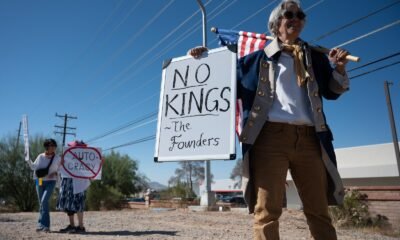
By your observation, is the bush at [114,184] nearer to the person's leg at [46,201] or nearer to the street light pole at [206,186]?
the street light pole at [206,186]

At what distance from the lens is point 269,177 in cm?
220

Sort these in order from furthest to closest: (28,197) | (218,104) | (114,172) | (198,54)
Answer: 1. (114,172)
2. (28,197)
3. (198,54)
4. (218,104)

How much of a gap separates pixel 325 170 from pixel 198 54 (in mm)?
1369

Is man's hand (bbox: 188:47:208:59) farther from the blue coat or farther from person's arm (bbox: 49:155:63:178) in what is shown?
person's arm (bbox: 49:155:63:178)

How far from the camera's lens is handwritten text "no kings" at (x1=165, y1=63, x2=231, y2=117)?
2.79 m

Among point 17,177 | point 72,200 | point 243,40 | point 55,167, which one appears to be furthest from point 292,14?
point 17,177

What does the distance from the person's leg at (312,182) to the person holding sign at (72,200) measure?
491 centimetres

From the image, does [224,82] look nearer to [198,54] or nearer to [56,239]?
[198,54]

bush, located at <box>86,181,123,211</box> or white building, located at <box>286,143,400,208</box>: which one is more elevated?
white building, located at <box>286,143,400,208</box>

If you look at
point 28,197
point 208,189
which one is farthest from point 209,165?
point 28,197

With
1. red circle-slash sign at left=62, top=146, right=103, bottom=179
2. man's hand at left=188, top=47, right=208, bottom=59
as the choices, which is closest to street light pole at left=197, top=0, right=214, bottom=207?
red circle-slash sign at left=62, top=146, right=103, bottom=179

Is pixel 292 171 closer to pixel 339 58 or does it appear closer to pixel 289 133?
pixel 289 133

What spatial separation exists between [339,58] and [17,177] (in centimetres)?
2584

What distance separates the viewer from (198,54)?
3.02m
